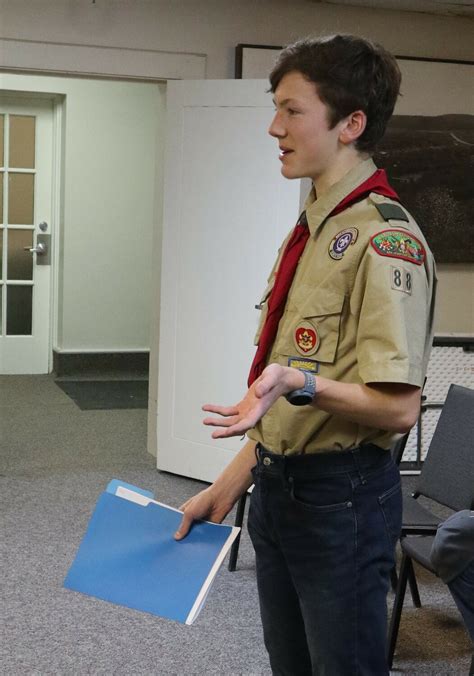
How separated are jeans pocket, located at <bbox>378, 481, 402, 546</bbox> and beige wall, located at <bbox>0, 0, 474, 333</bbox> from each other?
3798mm

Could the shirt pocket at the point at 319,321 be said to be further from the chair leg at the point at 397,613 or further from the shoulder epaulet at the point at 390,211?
the chair leg at the point at 397,613

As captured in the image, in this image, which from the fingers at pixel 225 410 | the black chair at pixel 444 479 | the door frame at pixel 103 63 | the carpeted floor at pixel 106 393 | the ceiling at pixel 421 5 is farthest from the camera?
the carpeted floor at pixel 106 393

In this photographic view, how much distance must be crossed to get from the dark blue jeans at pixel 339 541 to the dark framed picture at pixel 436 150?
399 centimetres

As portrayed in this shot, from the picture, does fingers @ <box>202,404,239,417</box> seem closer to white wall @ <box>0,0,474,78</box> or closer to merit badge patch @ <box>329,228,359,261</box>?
merit badge patch @ <box>329,228,359,261</box>

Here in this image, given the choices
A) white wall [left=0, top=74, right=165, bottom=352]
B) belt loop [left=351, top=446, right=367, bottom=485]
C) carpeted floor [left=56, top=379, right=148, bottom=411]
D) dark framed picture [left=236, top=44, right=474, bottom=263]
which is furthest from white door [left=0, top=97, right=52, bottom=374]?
belt loop [left=351, top=446, right=367, bottom=485]

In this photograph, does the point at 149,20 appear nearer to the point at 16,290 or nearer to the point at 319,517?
the point at 16,290

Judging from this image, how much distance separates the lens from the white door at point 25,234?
288 inches

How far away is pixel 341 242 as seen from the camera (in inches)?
50.3

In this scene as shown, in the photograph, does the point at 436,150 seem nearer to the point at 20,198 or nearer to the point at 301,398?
the point at 20,198

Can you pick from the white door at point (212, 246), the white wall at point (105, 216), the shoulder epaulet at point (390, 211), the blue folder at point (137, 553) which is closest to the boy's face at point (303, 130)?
the shoulder epaulet at point (390, 211)

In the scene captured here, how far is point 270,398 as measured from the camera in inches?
43.7

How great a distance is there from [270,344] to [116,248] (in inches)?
247

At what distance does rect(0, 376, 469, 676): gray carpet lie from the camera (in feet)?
8.86

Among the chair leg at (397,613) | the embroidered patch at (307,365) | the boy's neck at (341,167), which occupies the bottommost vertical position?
the chair leg at (397,613)
